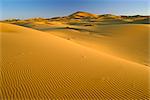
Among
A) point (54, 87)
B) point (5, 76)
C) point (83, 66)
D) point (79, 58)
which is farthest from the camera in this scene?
point (79, 58)

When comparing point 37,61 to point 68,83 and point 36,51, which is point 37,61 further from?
point 68,83

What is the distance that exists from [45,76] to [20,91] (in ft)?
5.06

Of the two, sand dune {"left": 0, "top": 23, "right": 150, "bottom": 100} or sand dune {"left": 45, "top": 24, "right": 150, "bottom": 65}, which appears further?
sand dune {"left": 45, "top": 24, "right": 150, "bottom": 65}

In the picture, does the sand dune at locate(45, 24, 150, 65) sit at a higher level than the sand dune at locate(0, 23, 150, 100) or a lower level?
lower

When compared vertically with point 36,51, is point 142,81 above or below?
below

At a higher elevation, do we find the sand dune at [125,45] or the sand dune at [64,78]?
the sand dune at [64,78]

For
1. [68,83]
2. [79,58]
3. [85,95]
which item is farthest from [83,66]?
[85,95]

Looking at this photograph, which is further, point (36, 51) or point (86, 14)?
point (86, 14)

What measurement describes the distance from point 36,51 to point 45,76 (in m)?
3.93

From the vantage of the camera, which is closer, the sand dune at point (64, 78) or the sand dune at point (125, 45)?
the sand dune at point (64, 78)

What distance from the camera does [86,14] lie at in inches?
4222

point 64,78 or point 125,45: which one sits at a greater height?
point 64,78

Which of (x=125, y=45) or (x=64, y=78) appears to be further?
(x=125, y=45)

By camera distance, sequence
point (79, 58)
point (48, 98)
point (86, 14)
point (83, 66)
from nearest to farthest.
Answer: point (48, 98), point (83, 66), point (79, 58), point (86, 14)
